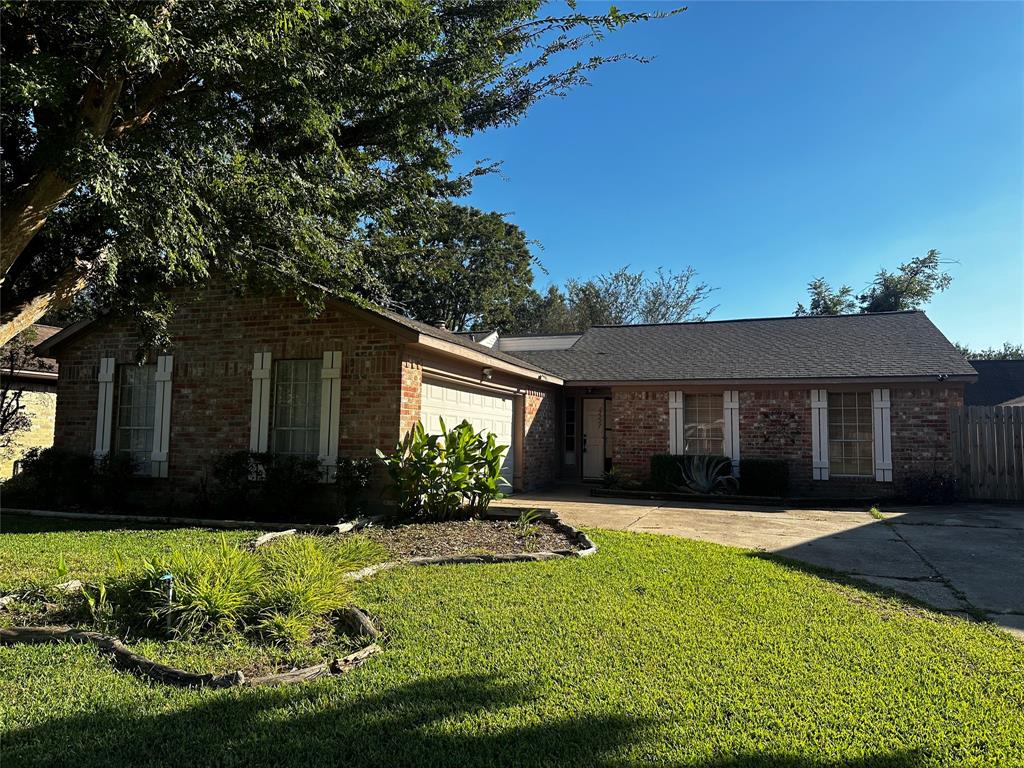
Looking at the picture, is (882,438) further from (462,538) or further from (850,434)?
(462,538)

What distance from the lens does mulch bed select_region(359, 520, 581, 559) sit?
6625 millimetres

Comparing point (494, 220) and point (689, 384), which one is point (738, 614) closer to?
point (689, 384)

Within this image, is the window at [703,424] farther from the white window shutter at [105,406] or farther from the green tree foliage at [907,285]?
the green tree foliage at [907,285]

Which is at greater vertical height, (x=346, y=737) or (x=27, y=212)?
(x=27, y=212)

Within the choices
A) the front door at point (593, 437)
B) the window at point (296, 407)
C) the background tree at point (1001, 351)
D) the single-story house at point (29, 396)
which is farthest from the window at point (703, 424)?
the background tree at point (1001, 351)

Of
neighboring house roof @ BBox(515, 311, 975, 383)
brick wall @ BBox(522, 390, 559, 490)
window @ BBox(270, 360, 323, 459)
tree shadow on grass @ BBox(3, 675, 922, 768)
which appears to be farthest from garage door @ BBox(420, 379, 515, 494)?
tree shadow on grass @ BBox(3, 675, 922, 768)

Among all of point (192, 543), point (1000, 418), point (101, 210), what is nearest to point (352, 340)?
point (192, 543)

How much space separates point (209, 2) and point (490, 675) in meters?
5.15

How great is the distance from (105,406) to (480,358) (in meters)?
6.38

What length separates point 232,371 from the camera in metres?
9.81

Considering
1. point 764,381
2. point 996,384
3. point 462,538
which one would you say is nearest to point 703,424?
point 764,381

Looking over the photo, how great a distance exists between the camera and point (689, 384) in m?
13.7

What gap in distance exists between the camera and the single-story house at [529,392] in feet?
30.2

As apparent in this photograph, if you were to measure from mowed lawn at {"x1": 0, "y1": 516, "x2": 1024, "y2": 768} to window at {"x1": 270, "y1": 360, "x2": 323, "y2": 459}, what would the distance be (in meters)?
4.82
